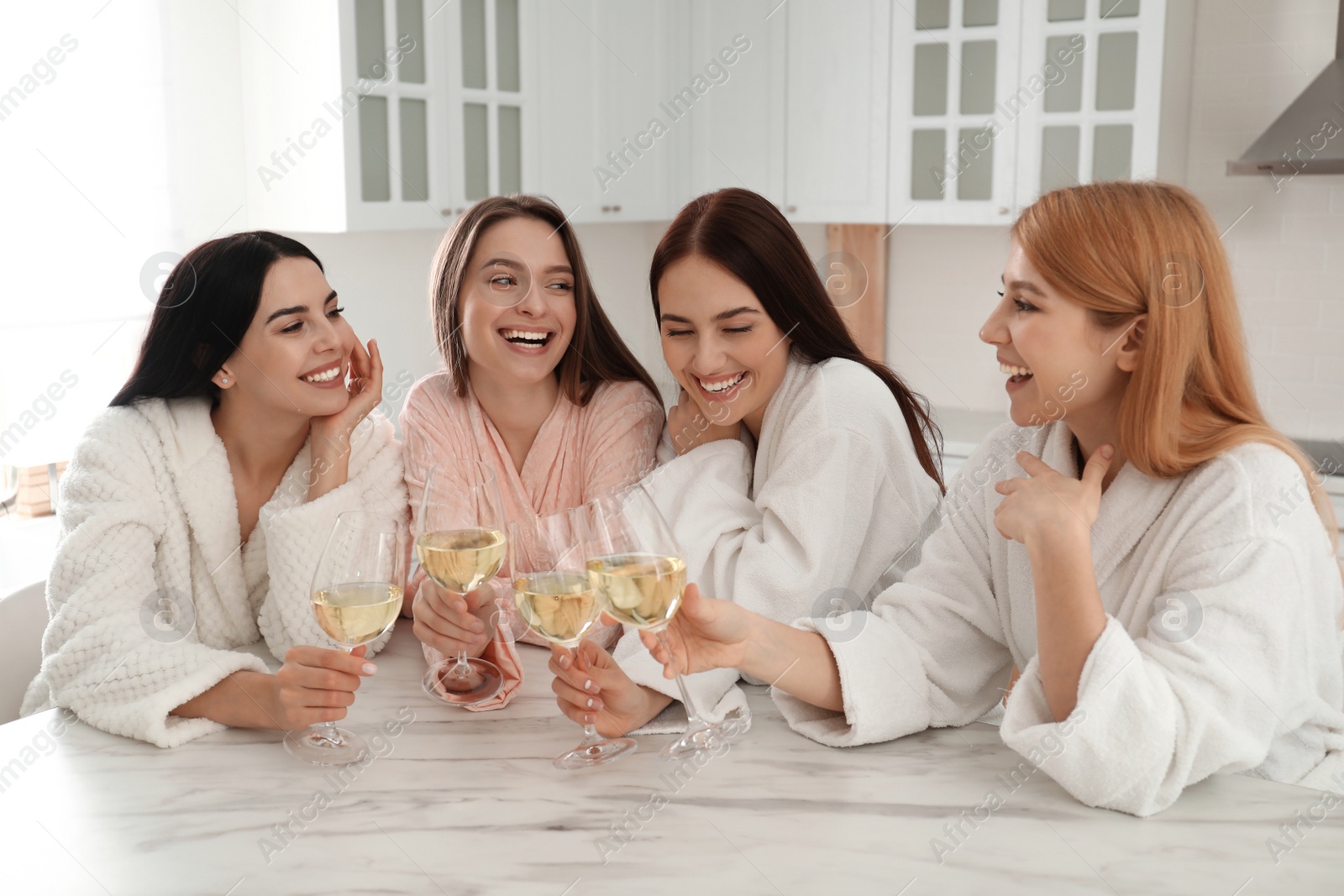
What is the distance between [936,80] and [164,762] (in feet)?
9.77

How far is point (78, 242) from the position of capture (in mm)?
2600

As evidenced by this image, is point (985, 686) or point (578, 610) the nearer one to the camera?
point (578, 610)

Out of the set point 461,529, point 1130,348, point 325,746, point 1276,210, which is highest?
point 1276,210

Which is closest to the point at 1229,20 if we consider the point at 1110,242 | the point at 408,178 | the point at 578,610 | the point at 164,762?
the point at 408,178

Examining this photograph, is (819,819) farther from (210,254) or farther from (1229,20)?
(1229,20)

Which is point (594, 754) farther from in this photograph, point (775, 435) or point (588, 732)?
point (775, 435)

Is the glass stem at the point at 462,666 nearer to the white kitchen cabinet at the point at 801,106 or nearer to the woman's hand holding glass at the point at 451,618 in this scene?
the woman's hand holding glass at the point at 451,618

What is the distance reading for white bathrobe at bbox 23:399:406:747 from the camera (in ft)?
4.15

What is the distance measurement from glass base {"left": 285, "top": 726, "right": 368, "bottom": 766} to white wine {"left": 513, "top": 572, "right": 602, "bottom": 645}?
264mm

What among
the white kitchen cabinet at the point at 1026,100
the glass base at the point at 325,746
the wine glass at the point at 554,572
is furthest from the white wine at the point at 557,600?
the white kitchen cabinet at the point at 1026,100

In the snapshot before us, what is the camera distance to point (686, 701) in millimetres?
1138

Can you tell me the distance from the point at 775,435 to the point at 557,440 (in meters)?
0.42

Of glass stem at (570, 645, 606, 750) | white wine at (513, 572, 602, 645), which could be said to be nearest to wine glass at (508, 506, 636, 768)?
white wine at (513, 572, 602, 645)

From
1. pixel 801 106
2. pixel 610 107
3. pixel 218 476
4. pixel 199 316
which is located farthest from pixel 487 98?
pixel 218 476
